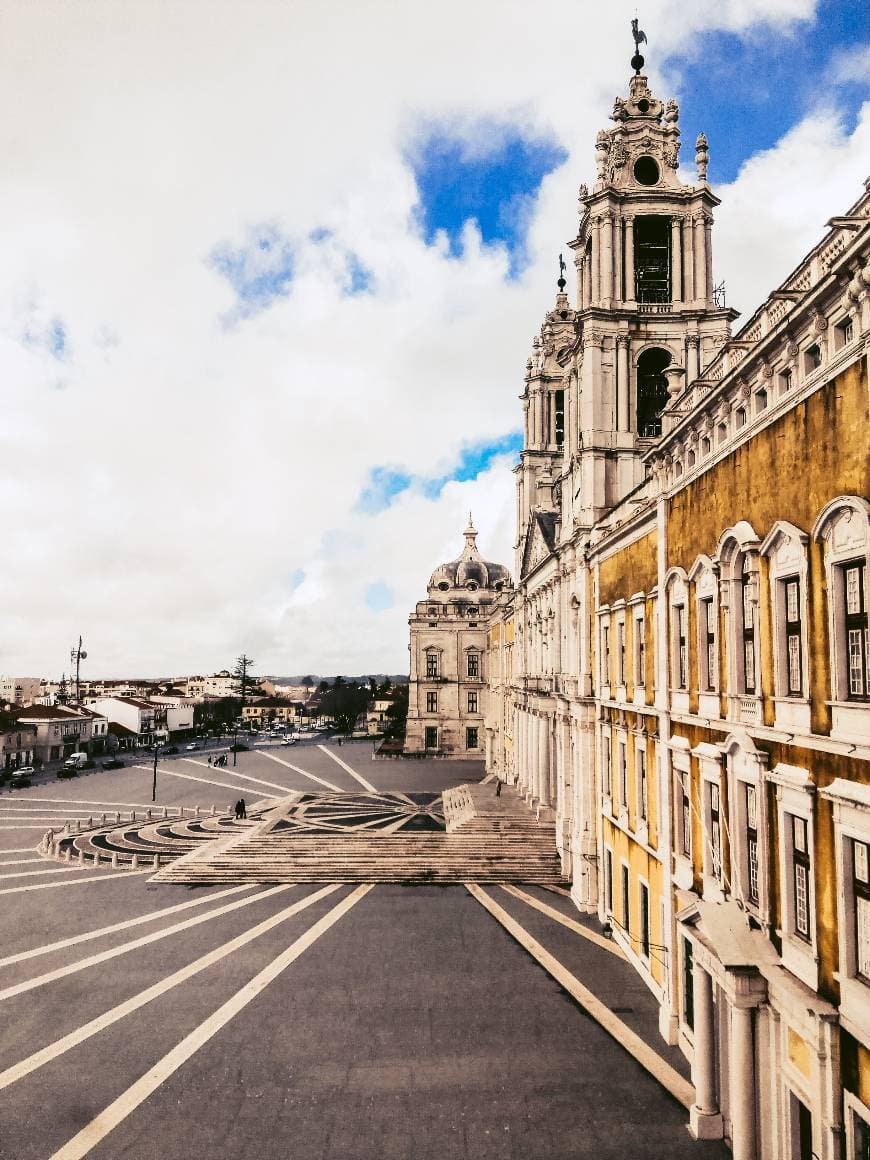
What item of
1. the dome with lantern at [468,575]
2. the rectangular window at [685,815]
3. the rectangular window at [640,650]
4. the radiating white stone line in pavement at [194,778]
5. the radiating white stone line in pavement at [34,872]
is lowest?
the radiating white stone line in pavement at [194,778]

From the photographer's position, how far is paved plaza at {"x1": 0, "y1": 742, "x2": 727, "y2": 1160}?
12258 mm

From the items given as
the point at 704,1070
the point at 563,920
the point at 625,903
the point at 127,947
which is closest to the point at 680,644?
the point at 704,1070

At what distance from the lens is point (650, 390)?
2847 cm

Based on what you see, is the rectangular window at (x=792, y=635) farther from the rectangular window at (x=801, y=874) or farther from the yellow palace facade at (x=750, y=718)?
the rectangular window at (x=801, y=874)

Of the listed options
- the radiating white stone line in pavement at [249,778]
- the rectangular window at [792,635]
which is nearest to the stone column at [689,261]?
the rectangular window at [792,635]

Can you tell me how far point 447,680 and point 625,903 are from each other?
46752 millimetres

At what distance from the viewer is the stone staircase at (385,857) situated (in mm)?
27328

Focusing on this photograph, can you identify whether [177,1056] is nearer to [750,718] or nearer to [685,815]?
[685,815]

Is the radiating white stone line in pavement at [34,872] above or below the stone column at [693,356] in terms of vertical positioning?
below

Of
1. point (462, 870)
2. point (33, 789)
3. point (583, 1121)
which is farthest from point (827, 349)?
point (33, 789)

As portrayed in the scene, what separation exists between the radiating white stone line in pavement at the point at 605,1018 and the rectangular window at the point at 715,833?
419cm

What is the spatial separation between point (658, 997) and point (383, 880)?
12.4m

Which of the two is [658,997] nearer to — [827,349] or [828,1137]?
[828,1137]

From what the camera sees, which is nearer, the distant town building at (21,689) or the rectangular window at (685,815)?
the rectangular window at (685,815)
